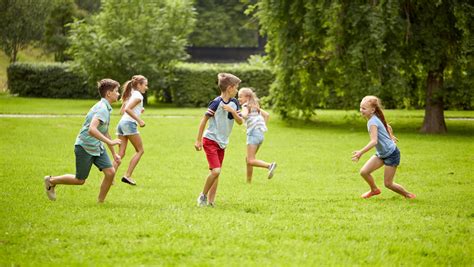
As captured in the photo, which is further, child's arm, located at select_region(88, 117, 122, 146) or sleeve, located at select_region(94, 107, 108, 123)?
sleeve, located at select_region(94, 107, 108, 123)

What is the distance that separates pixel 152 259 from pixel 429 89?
59.4 feet

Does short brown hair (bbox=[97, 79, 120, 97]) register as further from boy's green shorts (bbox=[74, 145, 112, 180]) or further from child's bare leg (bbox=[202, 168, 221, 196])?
child's bare leg (bbox=[202, 168, 221, 196])

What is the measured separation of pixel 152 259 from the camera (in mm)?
6398

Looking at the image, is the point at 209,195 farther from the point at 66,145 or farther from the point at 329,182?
the point at 66,145

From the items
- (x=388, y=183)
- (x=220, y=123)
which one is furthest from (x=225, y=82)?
(x=388, y=183)

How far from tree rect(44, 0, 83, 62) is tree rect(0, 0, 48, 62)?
453 cm

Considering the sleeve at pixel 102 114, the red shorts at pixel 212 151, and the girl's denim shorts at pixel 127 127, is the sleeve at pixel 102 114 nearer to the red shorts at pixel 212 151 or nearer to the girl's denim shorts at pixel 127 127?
the red shorts at pixel 212 151

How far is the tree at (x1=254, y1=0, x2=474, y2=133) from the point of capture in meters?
21.2

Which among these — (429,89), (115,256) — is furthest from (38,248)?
(429,89)

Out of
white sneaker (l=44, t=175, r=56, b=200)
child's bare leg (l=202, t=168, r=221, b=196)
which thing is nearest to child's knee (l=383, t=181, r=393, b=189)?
child's bare leg (l=202, t=168, r=221, b=196)

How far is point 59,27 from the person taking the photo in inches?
2032

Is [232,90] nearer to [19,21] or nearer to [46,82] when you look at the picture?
[46,82]

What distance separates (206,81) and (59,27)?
66.3 ft

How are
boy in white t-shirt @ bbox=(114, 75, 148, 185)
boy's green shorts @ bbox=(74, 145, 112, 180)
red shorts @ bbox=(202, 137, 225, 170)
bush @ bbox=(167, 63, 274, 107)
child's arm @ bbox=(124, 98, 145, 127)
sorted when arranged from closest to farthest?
boy's green shorts @ bbox=(74, 145, 112, 180)
red shorts @ bbox=(202, 137, 225, 170)
child's arm @ bbox=(124, 98, 145, 127)
boy in white t-shirt @ bbox=(114, 75, 148, 185)
bush @ bbox=(167, 63, 274, 107)
